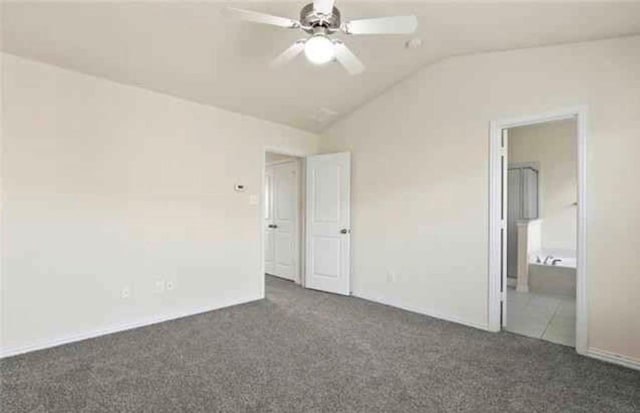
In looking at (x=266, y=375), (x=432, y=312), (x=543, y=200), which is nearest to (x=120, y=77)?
(x=266, y=375)

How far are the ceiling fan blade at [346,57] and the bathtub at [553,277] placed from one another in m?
4.12

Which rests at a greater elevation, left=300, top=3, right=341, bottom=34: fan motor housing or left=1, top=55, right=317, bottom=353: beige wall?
left=300, top=3, right=341, bottom=34: fan motor housing

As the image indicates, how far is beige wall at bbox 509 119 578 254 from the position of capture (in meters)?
5.50

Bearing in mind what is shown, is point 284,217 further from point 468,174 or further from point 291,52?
point 291,52

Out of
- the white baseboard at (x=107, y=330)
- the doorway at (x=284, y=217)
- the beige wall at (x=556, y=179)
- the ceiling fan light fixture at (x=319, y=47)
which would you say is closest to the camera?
the ceiling fan light fixture at (x=319, y=47)

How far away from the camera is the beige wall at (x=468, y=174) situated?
2.63 meters

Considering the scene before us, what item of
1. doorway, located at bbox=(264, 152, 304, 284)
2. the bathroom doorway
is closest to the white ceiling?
doorway, located at bbox=(264, 152, 304, 284)

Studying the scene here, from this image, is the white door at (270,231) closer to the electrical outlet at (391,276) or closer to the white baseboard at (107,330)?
the white baseboard at (107,330)

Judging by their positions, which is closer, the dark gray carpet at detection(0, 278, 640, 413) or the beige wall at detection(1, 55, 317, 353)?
the dark gray carpet at detection(0, 278, 640, 413)

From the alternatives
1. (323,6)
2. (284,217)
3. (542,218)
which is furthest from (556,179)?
(323,6)

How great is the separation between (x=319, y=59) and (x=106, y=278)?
2.82m

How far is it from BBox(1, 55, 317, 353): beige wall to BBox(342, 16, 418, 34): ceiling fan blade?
235cm

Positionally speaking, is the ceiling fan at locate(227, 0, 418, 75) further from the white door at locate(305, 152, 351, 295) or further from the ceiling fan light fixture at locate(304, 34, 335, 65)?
the white door at locate(305, 152, 351, 295)

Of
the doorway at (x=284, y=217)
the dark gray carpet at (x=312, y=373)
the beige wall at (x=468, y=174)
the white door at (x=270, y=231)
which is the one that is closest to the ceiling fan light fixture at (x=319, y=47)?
the beige wall at (x=468, y=174)
